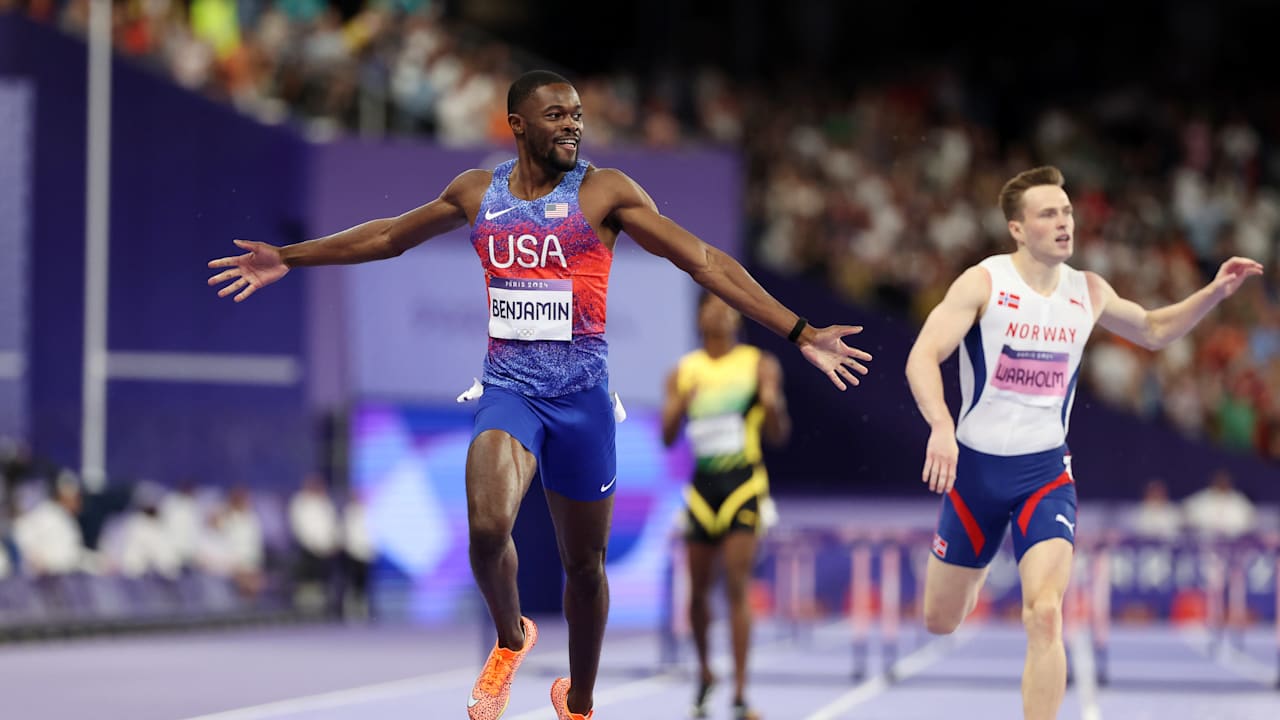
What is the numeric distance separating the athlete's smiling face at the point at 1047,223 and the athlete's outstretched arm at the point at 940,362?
242mm

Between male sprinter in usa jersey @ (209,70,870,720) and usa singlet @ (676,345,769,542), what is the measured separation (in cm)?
359

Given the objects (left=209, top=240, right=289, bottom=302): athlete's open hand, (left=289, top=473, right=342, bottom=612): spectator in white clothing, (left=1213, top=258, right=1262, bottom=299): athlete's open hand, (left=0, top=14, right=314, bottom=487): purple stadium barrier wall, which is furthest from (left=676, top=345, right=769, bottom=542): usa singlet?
(left=289, top=473, right=342, bottom=612): spectator in white clothing

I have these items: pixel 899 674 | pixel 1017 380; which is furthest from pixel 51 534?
pixel 1017 380

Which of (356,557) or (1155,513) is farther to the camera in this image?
(1155,513)

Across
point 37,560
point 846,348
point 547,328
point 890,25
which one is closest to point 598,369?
point 547,328

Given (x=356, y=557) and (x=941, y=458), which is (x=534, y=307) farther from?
(x=356, y=557)

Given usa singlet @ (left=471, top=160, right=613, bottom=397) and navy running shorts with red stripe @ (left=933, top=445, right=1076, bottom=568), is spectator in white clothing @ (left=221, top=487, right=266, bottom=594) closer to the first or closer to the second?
navy running shorts with red stripe @ (left=933, top=445, right=1076, bottom=568)

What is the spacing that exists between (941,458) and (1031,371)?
2.45 ft

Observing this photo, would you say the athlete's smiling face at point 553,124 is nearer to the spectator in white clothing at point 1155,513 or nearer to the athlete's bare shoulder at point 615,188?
the athlete's bare shoulder at point 615,188

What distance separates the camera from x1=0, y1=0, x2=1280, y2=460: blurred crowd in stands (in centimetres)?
2084

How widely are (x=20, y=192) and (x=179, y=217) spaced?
1840mm

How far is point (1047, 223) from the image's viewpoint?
7.69 meters

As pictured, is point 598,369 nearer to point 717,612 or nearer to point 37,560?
point 37,560

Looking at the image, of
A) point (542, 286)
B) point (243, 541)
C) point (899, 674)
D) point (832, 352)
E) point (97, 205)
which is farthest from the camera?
point (97, 205)
